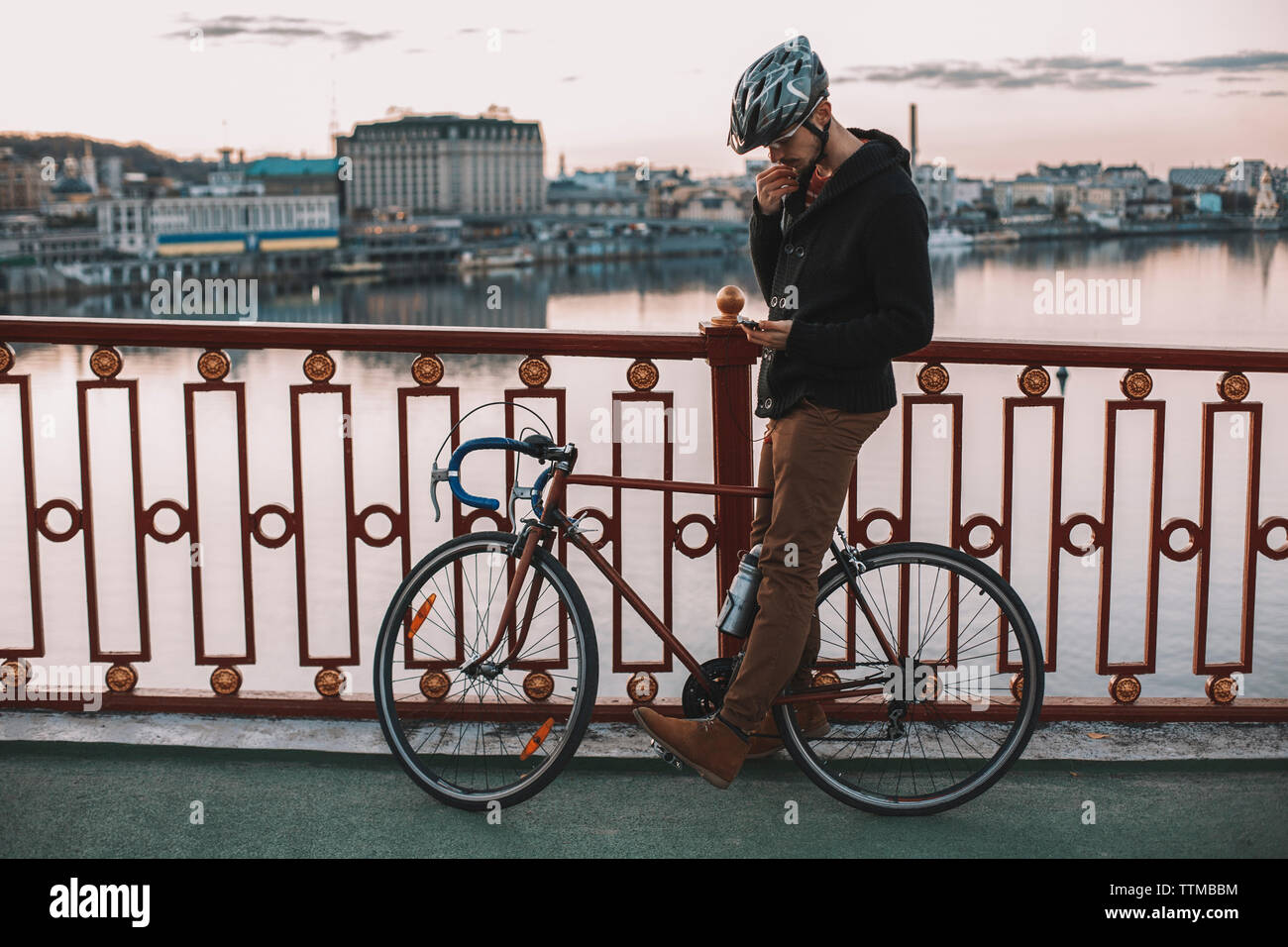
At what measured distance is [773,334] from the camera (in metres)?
2.70

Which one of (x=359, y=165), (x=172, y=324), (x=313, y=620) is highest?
(x=359, y=165)

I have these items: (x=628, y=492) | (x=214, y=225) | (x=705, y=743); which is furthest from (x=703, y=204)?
(x=705, y=743)

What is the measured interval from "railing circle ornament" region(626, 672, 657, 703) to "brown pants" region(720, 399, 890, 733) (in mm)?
725

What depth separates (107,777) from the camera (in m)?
3.29

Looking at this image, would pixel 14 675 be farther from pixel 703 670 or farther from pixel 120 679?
pixel 703 670

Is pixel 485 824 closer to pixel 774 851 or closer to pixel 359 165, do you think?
pixel 774 851

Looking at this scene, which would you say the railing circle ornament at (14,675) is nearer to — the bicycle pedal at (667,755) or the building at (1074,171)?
the bicycle pedal at (667,755)

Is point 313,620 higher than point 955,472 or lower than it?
lower

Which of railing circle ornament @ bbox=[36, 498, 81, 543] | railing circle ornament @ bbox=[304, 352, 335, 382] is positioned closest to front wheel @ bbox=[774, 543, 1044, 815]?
railing circle ornament @ bbox=[304, 352, 335, 382]

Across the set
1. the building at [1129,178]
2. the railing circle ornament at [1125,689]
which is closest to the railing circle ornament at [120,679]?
the railing circle ornament at [1125,689]

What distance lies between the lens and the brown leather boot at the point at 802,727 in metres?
3.19

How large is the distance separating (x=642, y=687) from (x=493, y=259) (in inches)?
3499
